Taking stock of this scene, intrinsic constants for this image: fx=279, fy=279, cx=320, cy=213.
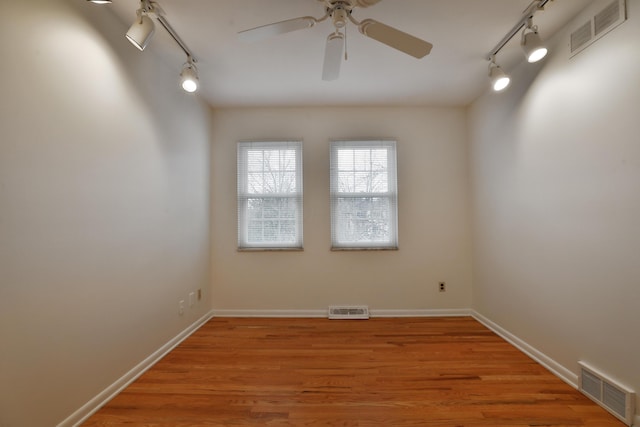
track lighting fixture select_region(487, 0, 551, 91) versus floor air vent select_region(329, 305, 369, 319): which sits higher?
track lighting fixture select_region(487, 0, 551, 91)

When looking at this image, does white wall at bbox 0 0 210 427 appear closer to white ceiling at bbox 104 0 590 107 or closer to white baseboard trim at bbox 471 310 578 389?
white ceiling at bbox 104 0 590 107

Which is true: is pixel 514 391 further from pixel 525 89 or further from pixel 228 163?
pixel 228 163

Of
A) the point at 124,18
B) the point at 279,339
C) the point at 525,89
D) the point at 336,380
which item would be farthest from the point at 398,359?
the point at 124,18

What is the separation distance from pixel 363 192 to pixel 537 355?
7.15 ft

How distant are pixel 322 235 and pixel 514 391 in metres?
2.19

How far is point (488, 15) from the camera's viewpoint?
1.91 metres

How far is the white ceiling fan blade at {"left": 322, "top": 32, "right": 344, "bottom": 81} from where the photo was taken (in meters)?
1.58

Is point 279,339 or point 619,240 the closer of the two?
point 619,240

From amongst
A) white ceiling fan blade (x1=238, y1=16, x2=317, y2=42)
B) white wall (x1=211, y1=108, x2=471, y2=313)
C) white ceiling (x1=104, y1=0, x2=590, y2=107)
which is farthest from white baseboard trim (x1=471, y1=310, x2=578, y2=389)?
white ceiling fan blade (x1=238, y1=16, x2=317, y2=42)

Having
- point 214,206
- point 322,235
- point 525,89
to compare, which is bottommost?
point 322,235

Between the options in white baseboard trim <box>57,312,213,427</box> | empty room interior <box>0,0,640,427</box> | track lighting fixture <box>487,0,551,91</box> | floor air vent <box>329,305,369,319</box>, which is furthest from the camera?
floor air vent <box>329,305,369,319</box>

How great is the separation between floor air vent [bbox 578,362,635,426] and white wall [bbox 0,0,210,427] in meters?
3.05

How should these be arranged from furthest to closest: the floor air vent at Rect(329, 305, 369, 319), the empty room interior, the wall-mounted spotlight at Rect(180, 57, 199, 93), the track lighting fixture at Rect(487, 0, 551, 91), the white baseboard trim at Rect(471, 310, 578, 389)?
the floor air vent at Rect(329, 305, 369, 319) < the wall-mounted spotlight at Rect(180, 57, 199, 93) < the white baseboard trim at Rect(471, 310, 578, 389) < the track lighting fixture at Rect(487, 0, 551, 91) < the empty room interior

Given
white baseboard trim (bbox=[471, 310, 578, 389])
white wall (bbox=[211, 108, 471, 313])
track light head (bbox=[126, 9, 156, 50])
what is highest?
track light head (bbox=[126, 9, 156, 50])
